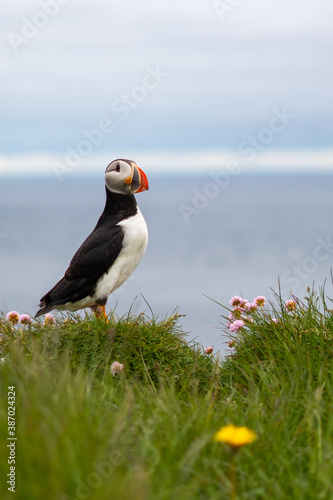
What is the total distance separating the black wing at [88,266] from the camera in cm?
696

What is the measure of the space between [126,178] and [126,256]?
0.87 meters

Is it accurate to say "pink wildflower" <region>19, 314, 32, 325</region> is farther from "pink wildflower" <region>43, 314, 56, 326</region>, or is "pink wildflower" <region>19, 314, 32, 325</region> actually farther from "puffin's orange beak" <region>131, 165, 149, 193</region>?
"puffin's orange beak" <region>131, 165, 149, 193</region>

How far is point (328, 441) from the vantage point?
3467 mm

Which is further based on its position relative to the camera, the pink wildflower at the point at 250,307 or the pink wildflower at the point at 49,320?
the pink wildflower at the point at 49,320

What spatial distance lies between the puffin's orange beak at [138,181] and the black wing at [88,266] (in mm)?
490

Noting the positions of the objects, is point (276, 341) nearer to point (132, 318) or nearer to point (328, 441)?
point (132, 318)

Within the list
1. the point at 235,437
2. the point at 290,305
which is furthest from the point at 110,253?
the point at 235,437

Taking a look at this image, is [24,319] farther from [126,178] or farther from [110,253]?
[126,178]

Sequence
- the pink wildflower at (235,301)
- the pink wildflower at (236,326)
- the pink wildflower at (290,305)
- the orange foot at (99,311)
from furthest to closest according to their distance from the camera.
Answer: the orange foot at (99,311), the pink wildflower at (235,301), the pink wildflower at (290,305), the pink wildflower at (236,326)

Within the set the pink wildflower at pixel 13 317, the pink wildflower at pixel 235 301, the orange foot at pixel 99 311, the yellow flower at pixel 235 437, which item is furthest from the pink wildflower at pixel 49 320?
the yellow flower at pixel 235 437

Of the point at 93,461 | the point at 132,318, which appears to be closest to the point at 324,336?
the point at 132,318

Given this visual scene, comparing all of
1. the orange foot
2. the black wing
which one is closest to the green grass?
the orange foot

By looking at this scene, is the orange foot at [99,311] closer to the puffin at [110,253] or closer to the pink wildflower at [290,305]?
the puffin at [110,253]

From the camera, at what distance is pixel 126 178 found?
283 inches
